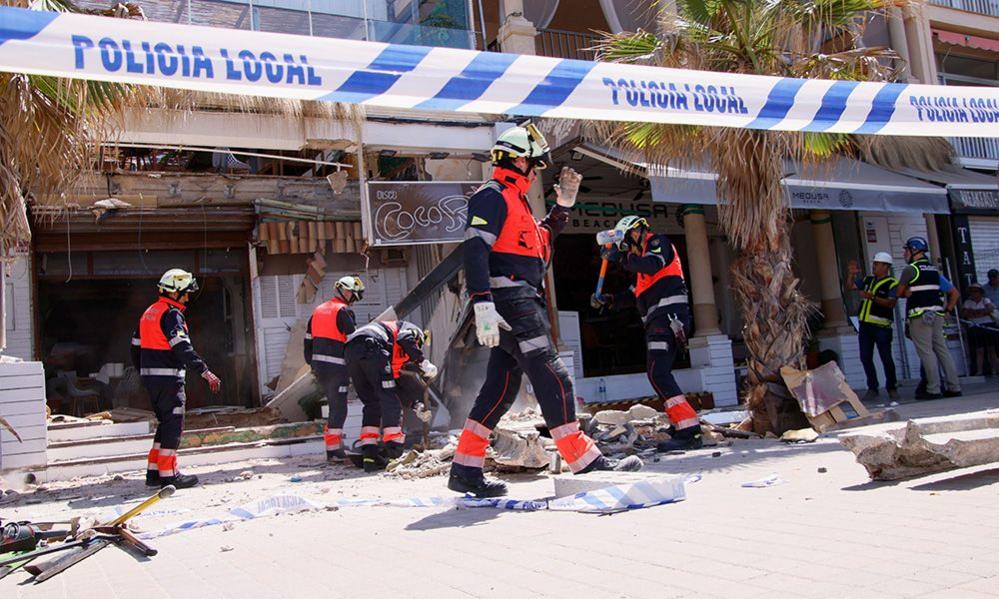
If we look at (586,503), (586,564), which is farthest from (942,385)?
(586,564)

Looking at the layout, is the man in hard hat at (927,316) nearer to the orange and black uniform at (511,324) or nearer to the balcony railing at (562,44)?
the balcony railing at (562,44)

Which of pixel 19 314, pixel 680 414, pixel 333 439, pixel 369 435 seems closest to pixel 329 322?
pixel 333 439

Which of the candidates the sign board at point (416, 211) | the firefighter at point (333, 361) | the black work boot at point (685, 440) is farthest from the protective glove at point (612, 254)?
the sign board at point (416, 211)

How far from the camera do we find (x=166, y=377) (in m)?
7.87

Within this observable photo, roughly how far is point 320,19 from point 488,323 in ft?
27.9

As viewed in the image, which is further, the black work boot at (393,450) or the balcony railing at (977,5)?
the balcony railing at (977,5)

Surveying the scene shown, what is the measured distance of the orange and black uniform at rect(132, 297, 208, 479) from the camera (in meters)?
7.79

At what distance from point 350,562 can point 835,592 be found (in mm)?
1959

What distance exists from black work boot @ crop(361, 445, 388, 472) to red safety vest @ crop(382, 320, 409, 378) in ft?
2.73

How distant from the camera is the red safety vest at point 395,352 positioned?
879 centimetres

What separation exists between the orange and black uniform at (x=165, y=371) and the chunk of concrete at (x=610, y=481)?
4.20 metres

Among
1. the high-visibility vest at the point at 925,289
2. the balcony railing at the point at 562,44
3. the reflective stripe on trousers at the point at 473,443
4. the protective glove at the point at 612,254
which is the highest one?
the balcony railing at the point at 562,44

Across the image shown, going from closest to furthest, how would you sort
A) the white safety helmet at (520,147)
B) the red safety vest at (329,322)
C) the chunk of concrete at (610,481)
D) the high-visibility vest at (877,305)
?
the chunk of concrete at (610,481), the white safety helmet at (520,147), the red safety vest at (329,322), the high-visibility vest at (877,305)

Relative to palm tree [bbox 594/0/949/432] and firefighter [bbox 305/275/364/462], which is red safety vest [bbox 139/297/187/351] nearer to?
firefighter [bbox 305/275/364/462]
